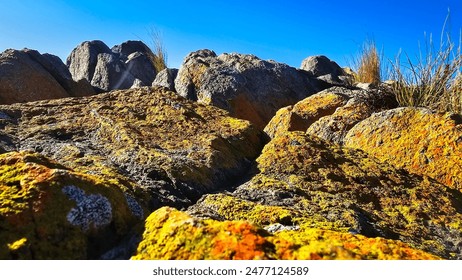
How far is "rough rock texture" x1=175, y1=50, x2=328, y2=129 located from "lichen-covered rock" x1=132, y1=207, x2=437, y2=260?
4004 mm

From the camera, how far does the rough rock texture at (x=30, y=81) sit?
6811mm

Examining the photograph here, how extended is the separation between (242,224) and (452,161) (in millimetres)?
2250

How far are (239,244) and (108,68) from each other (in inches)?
532

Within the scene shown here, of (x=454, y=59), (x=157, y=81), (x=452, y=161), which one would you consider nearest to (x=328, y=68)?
(x=157, y=81)

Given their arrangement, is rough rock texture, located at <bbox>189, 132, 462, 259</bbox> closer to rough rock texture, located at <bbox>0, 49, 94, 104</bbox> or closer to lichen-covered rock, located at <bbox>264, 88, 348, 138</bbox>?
lichen-covered rock, located at <bbox>264, 88, 348, 138</bbox>

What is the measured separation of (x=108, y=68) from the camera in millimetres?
13922

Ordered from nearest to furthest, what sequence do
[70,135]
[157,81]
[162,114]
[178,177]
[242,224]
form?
[242,224] → [178,177] → [70,135] → [162,114] → [157,81]

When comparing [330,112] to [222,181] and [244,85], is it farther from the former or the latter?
[222,181]

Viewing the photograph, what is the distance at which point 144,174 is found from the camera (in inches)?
97.6

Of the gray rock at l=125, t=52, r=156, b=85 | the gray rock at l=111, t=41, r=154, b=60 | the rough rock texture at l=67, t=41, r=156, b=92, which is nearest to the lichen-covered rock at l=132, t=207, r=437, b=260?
the rough rock texture at l=67, t=41, r=156, b=92

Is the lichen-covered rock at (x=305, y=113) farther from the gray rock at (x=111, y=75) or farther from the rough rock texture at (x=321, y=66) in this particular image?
the rough rock texture at (x=321, y=66)

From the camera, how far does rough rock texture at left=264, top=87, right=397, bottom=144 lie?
159 inches

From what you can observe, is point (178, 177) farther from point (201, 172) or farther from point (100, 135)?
point (100, 135)
